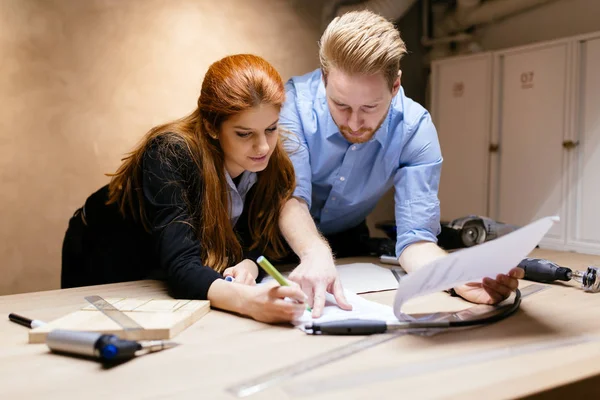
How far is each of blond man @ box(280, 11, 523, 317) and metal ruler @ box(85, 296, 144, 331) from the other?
0.34m

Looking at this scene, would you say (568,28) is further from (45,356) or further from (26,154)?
(45,356)

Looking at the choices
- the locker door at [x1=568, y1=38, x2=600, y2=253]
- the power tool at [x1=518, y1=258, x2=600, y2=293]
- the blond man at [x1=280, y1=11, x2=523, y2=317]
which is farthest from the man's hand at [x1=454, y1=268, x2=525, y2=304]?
the locker door at [x1=568, y1=38, x2=600, y2=253]

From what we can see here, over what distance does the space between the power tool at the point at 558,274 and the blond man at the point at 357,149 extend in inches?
8.0

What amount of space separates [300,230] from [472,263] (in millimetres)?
543

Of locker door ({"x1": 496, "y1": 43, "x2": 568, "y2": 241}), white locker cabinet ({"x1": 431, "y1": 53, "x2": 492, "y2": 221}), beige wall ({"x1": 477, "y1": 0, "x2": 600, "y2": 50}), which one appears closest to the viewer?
locker door ({"x1": 496, "y1": 43, "x2": 568, "y2": 241})

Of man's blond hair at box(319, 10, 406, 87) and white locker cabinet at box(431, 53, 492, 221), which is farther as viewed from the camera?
white locker cabinet at box(431, 53, 492, 221)

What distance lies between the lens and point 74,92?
2.87 m

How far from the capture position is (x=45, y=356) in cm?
78

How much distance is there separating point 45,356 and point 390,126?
104cm

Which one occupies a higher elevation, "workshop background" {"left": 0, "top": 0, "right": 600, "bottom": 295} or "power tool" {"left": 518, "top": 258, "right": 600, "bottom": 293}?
"workshop background" {"left": 0, "top": 0, "right": 600, "bottom": 295}

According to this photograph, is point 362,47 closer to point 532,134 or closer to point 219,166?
point 219,166

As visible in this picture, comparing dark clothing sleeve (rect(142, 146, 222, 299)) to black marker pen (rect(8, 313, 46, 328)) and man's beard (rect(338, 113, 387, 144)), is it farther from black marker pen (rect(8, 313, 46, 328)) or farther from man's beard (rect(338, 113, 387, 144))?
man's beard (rect(338, 113, 387, 144))

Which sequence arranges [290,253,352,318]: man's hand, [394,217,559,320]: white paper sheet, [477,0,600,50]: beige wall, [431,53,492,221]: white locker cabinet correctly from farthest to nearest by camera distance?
Result: [431,53,492,221]: white locker cabinet
[477,0,600,50]: beige wall
[290,253,352,318]: man's hand
[394,217,559,320]: white paper sheet

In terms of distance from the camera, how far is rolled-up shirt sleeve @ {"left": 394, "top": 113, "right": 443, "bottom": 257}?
55.1 inches
